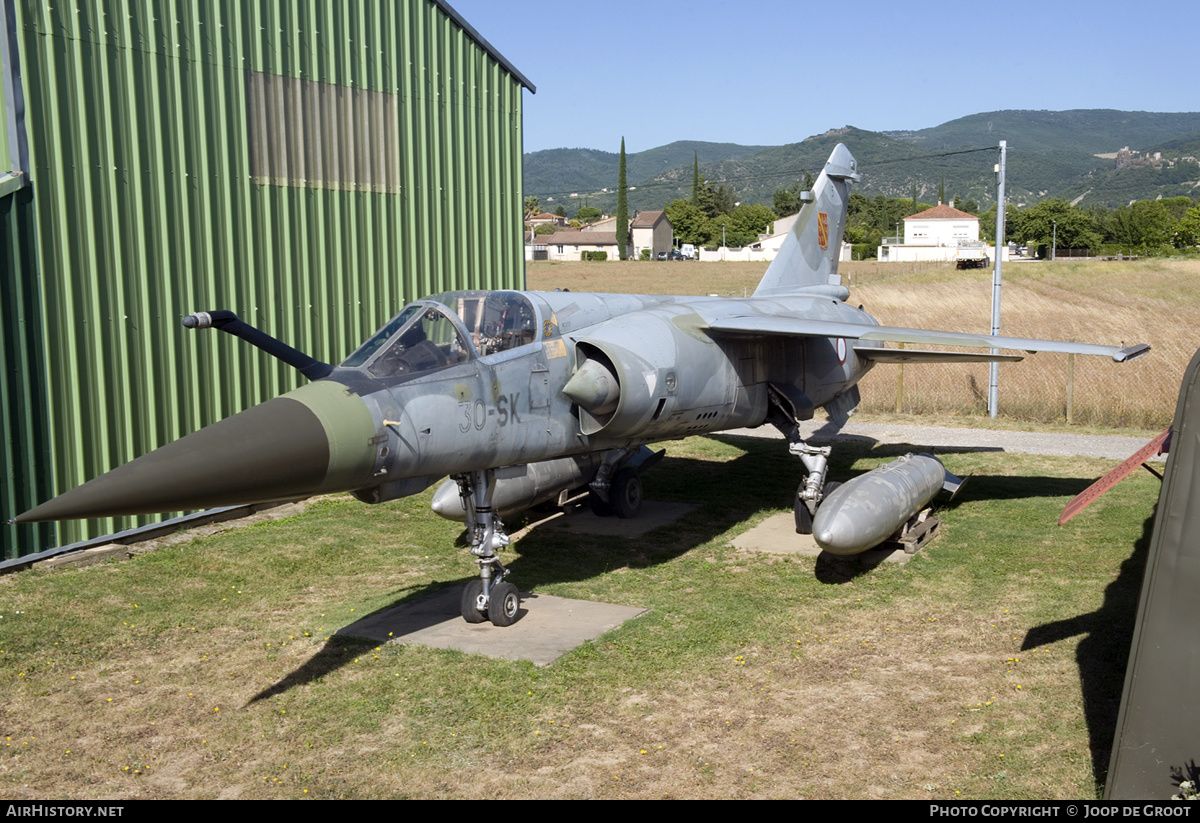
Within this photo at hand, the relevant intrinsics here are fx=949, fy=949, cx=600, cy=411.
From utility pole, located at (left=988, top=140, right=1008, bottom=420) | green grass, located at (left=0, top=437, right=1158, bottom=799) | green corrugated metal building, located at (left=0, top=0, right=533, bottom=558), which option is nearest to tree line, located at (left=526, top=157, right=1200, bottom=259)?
utility pole, located at (left=988, top=140, right=1008, bottom=420)

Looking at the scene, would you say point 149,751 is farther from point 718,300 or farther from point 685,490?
point 685,490

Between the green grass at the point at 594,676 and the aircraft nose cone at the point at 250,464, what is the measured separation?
6.38 feet

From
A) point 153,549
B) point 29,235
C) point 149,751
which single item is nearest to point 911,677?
point 149,751

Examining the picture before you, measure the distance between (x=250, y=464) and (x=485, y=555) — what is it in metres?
3.17

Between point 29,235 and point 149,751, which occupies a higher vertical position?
point 29,235

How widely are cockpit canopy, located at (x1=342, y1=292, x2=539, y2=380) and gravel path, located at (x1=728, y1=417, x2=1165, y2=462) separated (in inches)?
391

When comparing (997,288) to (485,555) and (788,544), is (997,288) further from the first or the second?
(485,555)

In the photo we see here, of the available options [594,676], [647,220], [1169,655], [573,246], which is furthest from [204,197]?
[647,220]

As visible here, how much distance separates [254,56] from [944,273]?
55.3 meters

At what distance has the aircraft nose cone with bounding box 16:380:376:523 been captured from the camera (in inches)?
241

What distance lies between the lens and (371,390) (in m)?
8.08

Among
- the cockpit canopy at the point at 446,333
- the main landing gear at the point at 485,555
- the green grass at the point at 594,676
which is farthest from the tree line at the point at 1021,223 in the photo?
the main landing gear at the point at 485,555

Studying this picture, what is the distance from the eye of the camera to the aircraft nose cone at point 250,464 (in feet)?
20.1

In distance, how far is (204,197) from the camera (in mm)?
13023
